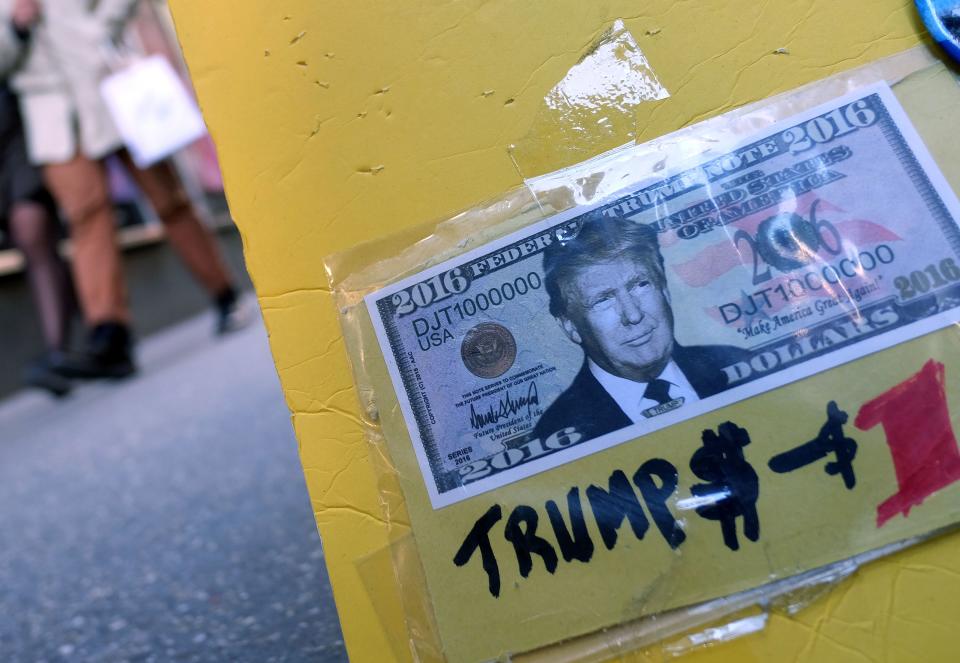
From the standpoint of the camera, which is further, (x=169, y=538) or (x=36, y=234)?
(x=36, y=234)

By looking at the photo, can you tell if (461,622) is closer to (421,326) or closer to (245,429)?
(421,326)

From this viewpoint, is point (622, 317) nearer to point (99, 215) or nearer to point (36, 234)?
point (99, 215)

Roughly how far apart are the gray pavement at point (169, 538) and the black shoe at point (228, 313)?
0.91 meters

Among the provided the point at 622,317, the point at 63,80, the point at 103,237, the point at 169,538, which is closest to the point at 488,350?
the point at 622,317

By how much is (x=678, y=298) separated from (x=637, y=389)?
7 centimetres

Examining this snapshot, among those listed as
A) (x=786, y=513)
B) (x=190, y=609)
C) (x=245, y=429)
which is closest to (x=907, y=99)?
(x=786, y=513)

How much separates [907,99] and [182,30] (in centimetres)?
51

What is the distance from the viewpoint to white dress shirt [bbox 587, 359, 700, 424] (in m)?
0.58

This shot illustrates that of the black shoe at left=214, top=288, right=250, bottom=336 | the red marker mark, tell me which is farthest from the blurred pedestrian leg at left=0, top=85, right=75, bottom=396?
the red marker mark

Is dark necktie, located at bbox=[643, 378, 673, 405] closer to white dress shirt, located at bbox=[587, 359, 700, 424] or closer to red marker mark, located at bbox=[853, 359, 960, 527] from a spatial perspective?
Result: white dress shirt, located at bbox=[587, 359, 700, 424]

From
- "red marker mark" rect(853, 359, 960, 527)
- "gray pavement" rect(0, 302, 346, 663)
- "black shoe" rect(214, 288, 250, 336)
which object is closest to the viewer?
"red marker mark" rect(853, 359, 960, 527)

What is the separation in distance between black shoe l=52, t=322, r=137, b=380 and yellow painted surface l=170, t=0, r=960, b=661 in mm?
2888

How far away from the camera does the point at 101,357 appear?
3354mm

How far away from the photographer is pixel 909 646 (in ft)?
1.79
